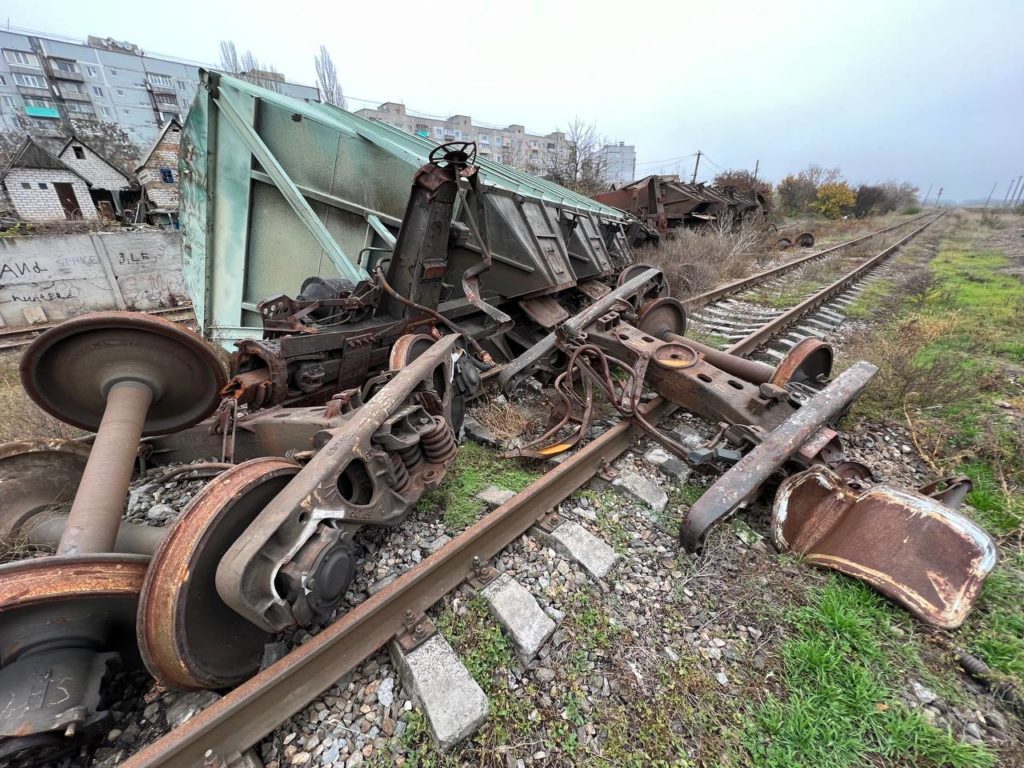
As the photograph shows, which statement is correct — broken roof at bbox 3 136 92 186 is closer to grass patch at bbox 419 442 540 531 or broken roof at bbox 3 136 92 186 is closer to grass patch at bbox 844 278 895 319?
grass patch at bbox 419 442 540 531

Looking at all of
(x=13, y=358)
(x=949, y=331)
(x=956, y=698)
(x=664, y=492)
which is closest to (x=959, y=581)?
(x=956, y=698)

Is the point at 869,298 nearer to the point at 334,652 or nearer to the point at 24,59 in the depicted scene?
the point at 334,652

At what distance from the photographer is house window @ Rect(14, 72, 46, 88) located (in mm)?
53875

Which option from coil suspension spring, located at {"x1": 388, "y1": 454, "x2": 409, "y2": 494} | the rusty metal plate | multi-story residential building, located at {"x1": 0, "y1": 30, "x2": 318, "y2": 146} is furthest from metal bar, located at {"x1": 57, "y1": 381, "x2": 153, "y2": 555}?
multi-story residential building, located at {"x1": 0, "y1": 30, "x2": 318, "y2": 146}

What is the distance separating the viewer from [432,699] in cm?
174

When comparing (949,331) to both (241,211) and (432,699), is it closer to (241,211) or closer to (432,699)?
(432,699)

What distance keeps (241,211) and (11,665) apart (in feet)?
18.9

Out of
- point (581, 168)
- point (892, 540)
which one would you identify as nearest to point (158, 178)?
point (581, 168)

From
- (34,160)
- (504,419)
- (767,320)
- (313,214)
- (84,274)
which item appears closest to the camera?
(504,419)

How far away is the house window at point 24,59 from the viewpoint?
53.4 metres

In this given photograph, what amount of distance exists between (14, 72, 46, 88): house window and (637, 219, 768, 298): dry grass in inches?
3348

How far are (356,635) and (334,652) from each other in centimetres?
11

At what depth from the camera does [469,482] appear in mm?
3100

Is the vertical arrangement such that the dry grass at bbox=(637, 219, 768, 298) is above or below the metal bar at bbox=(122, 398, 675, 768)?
above
